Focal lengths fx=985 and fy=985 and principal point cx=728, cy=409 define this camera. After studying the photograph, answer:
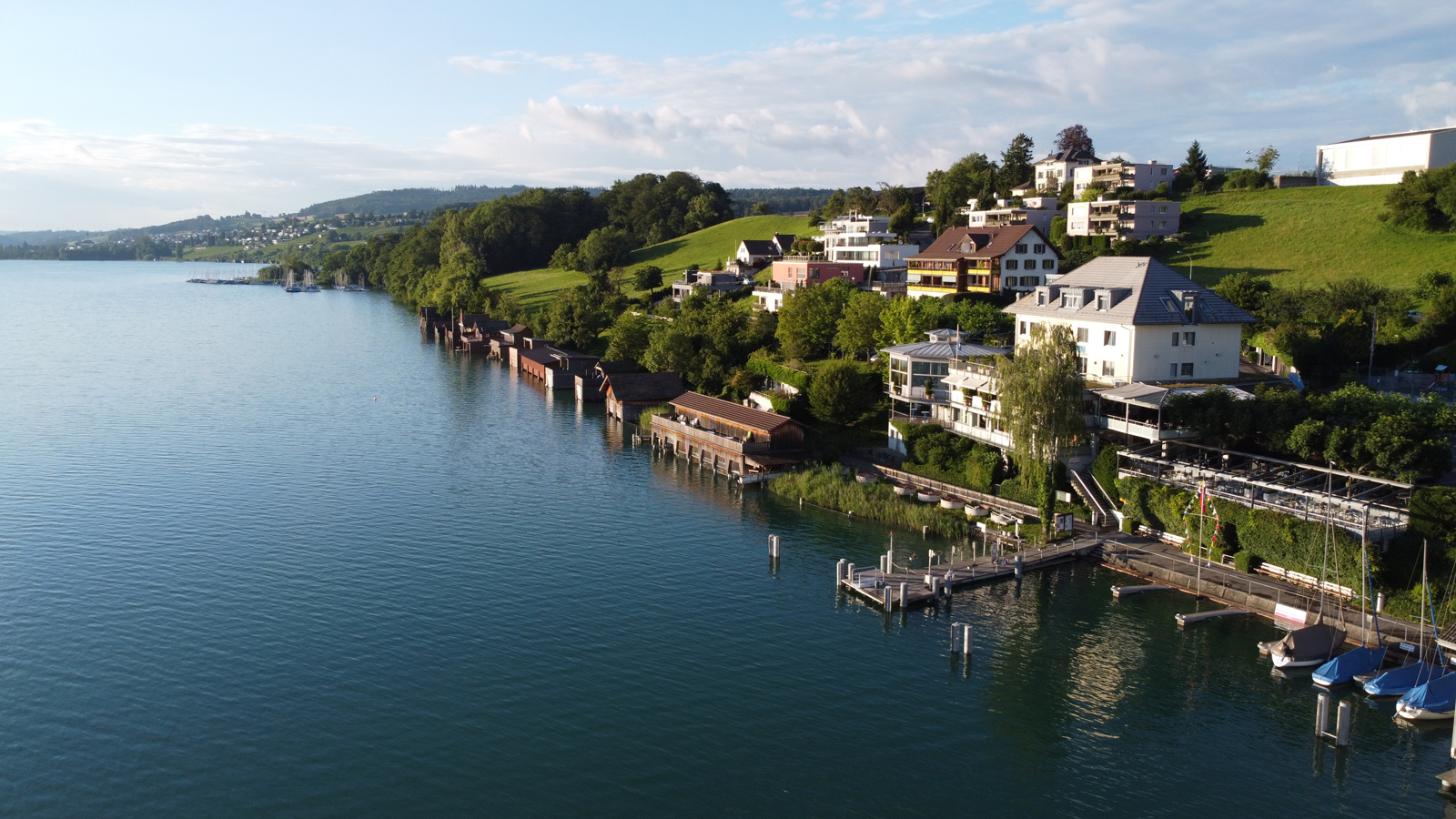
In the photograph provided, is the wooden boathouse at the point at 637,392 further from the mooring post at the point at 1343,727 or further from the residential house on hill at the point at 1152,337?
the mooring post at the point at 1343,727

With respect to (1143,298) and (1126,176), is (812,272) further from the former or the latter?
(1143,298)

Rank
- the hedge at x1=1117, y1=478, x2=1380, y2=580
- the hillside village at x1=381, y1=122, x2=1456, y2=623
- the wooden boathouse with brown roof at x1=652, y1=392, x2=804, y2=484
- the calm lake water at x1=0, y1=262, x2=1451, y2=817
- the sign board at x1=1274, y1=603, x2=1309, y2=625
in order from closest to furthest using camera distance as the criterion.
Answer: the calm lake water at x1=0, y1=262, x2=1451, y2=817, the sign board at x1=1274, y1=603, x2=1309, y2=625, the hedge at x1=1117, y1=478, x2=1380, y2=580, the hillside village at x1=381, y1=122, x2=1456, y2=623, the wooden boathouse with brown roof at x1=652, y1=392, x2=804, y2=484

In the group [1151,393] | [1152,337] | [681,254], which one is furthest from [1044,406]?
[681,254]

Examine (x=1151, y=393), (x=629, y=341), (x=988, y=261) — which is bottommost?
(x=1151, y=393)

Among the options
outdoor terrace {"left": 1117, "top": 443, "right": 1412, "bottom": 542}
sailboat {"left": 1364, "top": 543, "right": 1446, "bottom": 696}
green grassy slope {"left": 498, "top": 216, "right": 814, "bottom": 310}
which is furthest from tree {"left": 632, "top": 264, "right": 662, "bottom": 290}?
sailboat {"left": 1364, "top": 543, "right": 1446, "bottom": 696}

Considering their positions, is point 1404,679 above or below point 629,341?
below

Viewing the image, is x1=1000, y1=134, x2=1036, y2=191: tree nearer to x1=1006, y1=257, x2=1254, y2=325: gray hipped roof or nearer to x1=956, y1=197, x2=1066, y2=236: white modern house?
x1=956, y1=197, x2=1066, y2=236: white modern house
